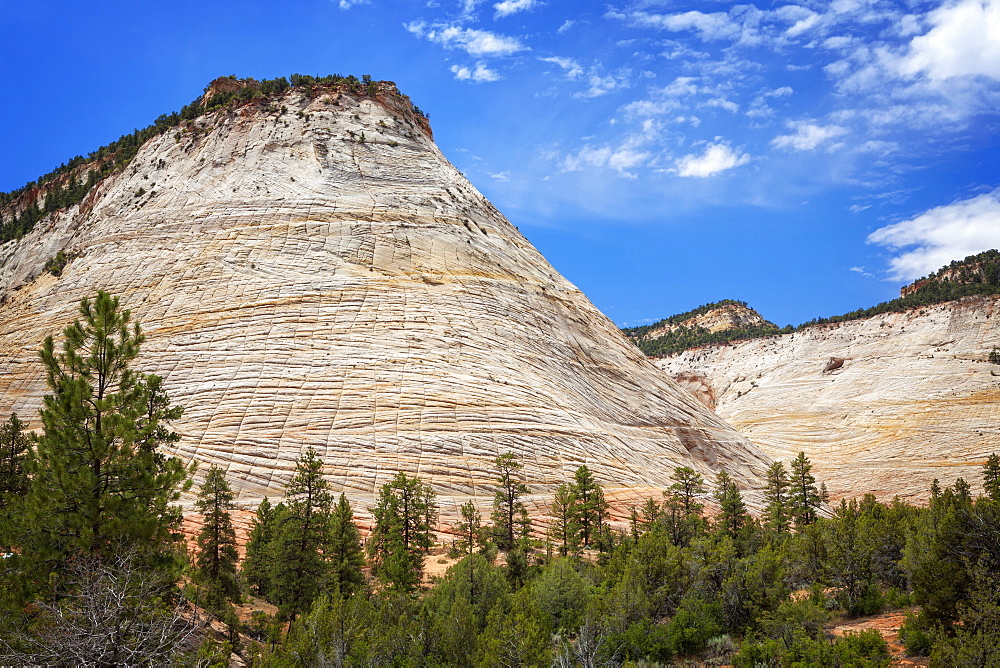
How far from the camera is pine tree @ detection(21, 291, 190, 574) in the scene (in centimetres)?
1245

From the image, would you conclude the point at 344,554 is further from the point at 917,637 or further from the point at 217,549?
the point at 917,637

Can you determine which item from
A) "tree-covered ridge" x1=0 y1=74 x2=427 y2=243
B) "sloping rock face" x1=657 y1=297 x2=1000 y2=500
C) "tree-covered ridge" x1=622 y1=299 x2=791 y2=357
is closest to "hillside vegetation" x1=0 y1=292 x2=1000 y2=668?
"sloping rock face" x1=657 y1=297 x2=1000 y2=500

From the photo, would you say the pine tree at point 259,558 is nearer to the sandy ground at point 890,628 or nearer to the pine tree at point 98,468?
the pine tree at point 98,468

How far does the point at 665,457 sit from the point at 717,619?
63.5 feet

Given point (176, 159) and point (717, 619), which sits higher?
point (176, 159)

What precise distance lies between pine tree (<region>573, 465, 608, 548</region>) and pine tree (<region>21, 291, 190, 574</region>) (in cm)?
1402

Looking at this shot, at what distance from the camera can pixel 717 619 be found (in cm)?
1498

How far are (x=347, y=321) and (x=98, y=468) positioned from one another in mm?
21035

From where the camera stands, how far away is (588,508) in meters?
24.9

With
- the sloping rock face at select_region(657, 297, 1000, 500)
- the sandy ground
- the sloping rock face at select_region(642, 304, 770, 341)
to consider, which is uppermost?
the sloping rock face at select_region(642, 304, 770, 341)

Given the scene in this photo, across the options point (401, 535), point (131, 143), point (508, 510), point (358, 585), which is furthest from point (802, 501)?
point (131, 143)

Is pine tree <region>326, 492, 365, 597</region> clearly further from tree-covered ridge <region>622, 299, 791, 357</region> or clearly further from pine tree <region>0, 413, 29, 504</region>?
tree-covered ridge <region>622, 299, 791, 357</region>

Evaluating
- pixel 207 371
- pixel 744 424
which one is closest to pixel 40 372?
pixel 207 371

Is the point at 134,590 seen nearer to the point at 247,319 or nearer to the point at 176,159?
the point at 247,319
